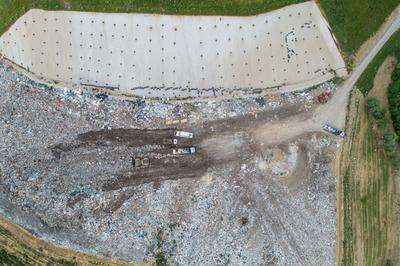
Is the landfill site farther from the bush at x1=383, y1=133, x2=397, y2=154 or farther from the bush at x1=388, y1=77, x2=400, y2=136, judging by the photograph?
the bush at x1=388, y1=77, x2=400, y2=136

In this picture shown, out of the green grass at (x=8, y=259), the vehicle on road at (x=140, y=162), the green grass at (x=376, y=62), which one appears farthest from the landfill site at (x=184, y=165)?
the green grass at (x=8, y=259)

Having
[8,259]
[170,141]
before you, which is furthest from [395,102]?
[8,259]

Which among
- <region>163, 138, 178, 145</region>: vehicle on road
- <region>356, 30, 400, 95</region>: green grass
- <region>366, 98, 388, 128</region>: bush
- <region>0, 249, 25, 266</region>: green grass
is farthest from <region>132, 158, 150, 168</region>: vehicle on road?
<region>366, 98, 388, 128</region>: bush

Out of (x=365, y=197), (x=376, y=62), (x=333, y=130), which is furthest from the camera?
(x=365, y=197)

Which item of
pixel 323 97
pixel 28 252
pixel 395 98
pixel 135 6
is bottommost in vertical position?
pixel 28 252

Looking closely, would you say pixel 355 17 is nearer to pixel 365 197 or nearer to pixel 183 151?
pixel 365 197
